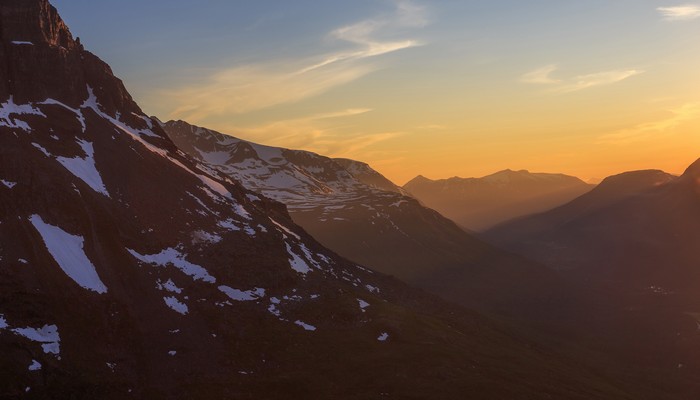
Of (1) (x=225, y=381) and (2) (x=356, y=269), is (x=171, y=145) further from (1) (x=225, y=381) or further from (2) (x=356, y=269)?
(1) (x=225, y=381)

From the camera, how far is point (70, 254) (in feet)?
400

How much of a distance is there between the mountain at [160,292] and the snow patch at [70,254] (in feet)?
1.03

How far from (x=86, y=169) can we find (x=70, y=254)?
3104cm

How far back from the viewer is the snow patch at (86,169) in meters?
143

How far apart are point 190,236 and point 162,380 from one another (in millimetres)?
48623

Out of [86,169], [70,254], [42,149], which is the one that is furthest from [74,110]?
[70,254]

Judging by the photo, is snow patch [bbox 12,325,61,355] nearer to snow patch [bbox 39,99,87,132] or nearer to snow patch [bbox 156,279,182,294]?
snow patch [bbox 156,279,182,294]

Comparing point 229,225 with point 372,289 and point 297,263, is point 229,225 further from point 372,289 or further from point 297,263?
point 372,289

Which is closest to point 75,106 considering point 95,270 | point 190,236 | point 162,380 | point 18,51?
point 18,51

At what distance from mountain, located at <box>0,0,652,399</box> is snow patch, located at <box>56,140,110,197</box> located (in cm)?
48

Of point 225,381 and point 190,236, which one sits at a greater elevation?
point 190,236

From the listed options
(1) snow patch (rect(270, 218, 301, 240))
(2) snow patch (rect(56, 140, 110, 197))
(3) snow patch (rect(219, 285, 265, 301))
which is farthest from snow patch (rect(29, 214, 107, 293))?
(1) snow patch (rect(270, 218, 301, 240))

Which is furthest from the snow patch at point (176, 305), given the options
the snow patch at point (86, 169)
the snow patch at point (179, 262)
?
the snow patch at point (86, 169)

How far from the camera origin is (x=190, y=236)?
151m
